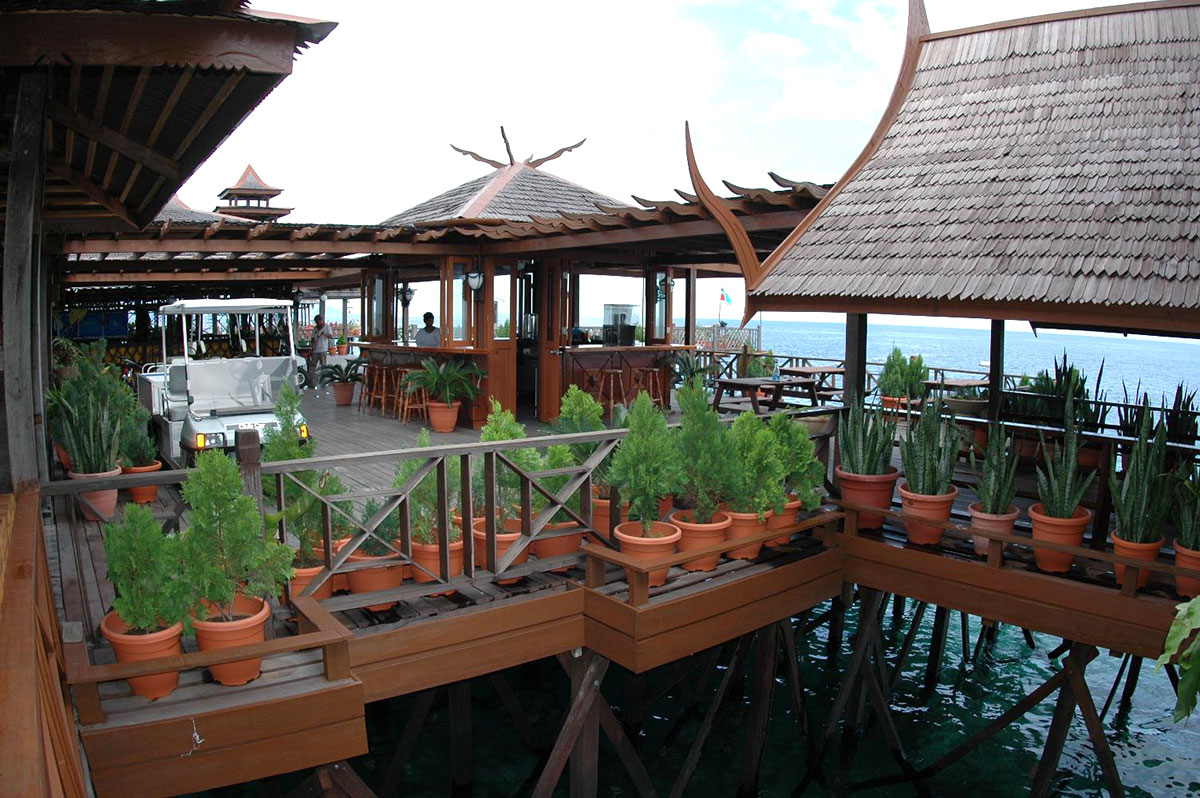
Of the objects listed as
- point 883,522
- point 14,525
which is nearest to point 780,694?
point 883,522

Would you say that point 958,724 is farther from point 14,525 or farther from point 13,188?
point 13,188

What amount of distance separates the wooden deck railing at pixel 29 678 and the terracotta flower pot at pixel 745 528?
4.12 metres

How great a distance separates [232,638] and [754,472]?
355 cm

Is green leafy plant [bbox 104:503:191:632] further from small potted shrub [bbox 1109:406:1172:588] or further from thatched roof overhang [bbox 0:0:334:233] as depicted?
small potted shrub [bbox 1109:406:1172:588]

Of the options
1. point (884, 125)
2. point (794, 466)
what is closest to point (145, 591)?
point (794, 466)

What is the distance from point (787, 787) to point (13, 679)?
21.3 ft

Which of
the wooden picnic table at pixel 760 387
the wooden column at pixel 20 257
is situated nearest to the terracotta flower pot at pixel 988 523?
the wooden picnic table at pixel 760 387

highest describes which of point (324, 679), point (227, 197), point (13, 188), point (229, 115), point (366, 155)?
point (366, 155)

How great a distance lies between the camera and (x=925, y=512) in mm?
6539

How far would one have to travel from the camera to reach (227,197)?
36.8 metres

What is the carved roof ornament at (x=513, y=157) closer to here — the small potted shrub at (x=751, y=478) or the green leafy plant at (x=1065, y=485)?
the small potted shrub at (x=751, y=478)

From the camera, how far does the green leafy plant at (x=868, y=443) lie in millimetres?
6859

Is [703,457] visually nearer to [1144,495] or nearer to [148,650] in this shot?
[1144,495]

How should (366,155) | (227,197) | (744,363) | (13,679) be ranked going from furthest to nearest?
(366,155) < (227,197) < (744,363) < (13,679)
